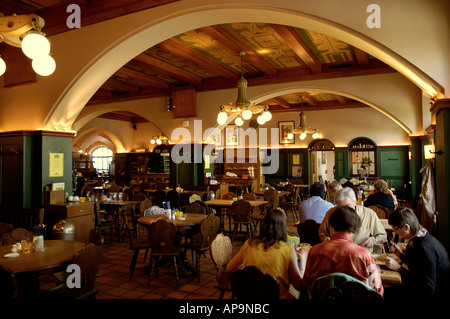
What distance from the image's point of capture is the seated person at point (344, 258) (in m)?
2.30

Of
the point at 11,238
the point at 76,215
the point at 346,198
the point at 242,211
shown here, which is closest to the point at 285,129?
the point at 242,211

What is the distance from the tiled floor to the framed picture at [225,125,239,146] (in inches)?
404

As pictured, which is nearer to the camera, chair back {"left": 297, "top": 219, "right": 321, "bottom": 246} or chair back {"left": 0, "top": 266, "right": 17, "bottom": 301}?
chair back {"left": 0, "top": 266, "right": 17, "bottom": 301}

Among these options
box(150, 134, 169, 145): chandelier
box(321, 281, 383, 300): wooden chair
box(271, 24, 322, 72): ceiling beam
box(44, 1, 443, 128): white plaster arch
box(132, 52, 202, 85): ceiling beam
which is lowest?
box(321, 281, 383, 300): wooden chair

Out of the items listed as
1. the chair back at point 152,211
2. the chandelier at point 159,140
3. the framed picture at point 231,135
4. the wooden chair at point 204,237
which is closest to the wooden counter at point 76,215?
the chair back at point 152,211

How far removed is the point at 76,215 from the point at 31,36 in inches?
171

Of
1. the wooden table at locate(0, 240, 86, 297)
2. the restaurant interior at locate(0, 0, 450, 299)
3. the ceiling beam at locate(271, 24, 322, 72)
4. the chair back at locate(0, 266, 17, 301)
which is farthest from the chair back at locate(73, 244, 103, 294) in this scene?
the ceiling beam at locate(271, 24, 322, 72)

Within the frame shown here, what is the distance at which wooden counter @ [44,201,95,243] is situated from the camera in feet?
20.0

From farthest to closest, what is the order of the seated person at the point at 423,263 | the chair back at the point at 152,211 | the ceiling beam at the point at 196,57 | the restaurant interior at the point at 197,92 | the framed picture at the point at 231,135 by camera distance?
the framed picture at the point at 231,135
the ceiling beam at the point at 196,57
the chair back at the point at 152,211
the restaurant interior at the point at 197,92
the seated person at the point at 423,263

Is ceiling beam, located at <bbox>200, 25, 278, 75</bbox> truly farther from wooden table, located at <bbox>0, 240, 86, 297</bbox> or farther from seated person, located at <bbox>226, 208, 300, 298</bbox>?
seated person, located at <bbox>226, 208, 300, 298</bbox>

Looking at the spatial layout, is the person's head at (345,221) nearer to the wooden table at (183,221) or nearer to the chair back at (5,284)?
the chair back at (5,284)

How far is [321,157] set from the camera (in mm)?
18125

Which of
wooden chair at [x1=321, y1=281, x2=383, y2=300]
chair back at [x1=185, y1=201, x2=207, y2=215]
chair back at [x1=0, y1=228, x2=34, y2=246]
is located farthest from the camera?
chair back at [x1=185, y1=201, x2=207, y2=215]

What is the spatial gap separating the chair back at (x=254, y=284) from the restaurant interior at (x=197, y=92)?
183cm
